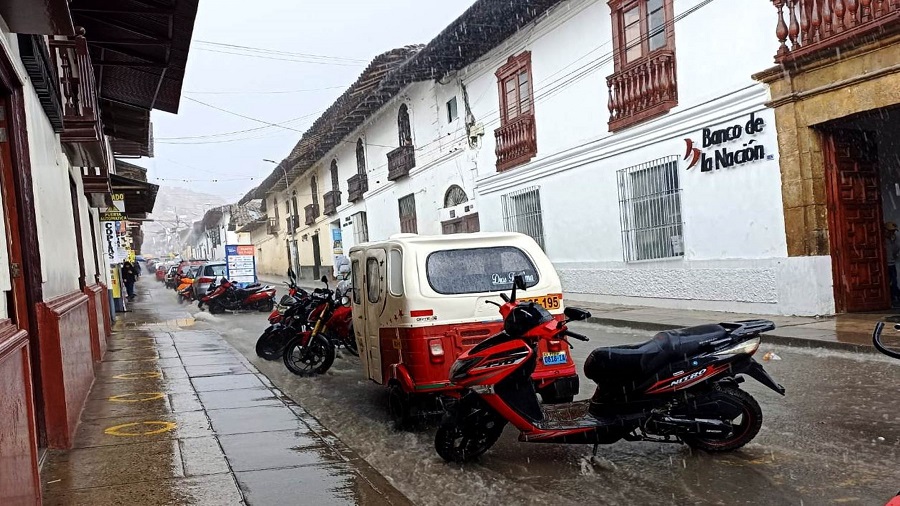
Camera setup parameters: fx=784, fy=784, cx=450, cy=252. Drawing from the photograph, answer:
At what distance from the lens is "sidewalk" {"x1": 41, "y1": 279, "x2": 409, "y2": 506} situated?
4.94 metres

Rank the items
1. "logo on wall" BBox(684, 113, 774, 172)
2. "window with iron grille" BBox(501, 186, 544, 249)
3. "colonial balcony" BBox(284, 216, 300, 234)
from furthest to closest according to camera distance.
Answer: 1. "colonial balcony" BBox(284, 216, 300, 234)
2. "window with iron grille" BBox(501, 186, 544, 249)
3. "logo on wall" BBox(684, 113, 774, 172)

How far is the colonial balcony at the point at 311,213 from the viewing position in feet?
144

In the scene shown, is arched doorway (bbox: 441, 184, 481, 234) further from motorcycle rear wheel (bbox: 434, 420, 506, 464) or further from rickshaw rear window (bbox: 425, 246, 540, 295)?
motorcycle rear wheel (bbox: 434, 420, 506, 464)

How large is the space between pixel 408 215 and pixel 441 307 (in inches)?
905

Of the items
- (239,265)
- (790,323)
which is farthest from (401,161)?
(790,323)

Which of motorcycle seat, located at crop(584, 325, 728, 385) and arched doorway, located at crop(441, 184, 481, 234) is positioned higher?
arched doorway, located at crop(441, 184, 481, 234)

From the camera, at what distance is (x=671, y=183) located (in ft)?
48.7

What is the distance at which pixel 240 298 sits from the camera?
72.1 ft

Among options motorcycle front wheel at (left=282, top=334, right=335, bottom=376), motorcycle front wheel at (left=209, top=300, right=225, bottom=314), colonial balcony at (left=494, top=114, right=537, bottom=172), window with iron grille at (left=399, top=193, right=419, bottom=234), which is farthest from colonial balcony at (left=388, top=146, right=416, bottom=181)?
motorcycle front wheel at (left=282, top=334, right=335, bottom=376)

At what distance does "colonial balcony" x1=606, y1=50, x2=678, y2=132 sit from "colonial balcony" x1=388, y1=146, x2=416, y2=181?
12364mm

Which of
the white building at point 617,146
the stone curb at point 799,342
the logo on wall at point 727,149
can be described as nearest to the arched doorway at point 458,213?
the white building at point 617,146

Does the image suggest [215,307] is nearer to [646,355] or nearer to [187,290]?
[187,290]

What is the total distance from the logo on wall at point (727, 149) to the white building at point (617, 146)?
0.03m

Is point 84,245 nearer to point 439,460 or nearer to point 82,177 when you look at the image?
point 82,177
